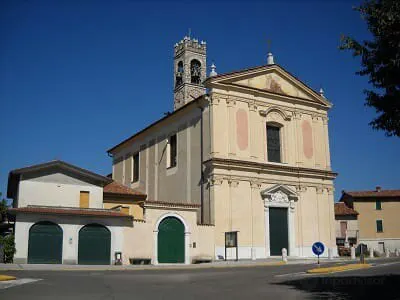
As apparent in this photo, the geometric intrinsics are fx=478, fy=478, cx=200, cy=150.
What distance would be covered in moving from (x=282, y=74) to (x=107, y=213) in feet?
57.1

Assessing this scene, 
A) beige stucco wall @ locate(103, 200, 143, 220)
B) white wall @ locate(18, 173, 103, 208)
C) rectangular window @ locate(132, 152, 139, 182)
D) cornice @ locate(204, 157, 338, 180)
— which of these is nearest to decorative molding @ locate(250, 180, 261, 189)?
cornice @ locate(204, 157, 338, 180)

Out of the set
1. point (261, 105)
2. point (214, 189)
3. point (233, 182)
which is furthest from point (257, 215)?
point (261, 105)

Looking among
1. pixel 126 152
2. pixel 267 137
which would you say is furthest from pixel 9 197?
pixel 267 137

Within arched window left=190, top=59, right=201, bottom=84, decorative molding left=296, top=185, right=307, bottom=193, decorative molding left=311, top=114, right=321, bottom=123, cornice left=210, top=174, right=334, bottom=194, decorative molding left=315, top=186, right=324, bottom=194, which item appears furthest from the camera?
arched window left=190, top=59, right=201, bottom=84

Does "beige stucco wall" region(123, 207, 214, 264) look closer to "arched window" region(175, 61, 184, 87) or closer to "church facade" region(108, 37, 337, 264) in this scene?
"church facade" region(108, 37, 337, 264)

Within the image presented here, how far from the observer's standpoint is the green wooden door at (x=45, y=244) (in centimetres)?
2502

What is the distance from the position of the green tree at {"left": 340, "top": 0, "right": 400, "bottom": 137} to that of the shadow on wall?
3.98 metres

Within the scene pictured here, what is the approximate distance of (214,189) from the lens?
30.8 m

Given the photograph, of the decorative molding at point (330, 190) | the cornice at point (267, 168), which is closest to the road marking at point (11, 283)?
the cornice at point (267, 168)

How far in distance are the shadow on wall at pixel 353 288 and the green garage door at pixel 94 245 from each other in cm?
1393

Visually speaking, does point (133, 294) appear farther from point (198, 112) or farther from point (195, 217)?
point (198, 112)

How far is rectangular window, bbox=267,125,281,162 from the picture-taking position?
114ft

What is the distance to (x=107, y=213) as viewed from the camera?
2675cm

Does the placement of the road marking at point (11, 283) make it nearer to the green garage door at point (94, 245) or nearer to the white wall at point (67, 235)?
the white wall at point (67, 235)
